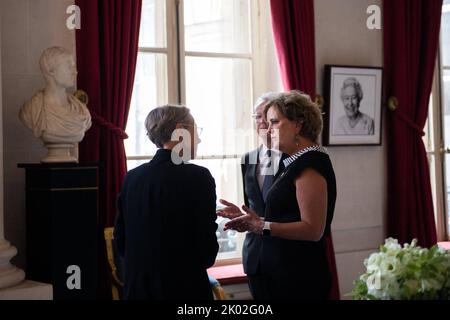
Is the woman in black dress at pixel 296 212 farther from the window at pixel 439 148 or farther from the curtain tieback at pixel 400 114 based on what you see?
the window at pixel 439 148

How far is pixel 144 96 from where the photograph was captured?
200 inches

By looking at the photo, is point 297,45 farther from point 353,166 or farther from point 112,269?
point 112,269

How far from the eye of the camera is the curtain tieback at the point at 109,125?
446 cm

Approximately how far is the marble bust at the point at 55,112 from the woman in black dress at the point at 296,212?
133cm

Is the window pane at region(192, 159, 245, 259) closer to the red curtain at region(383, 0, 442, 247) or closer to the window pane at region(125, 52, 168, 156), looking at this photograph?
the window pane at region(125, 52, 168, 156)

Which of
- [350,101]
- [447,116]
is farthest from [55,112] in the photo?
[447,116]

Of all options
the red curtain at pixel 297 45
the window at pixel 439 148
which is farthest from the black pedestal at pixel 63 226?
the window at pixel 439 148

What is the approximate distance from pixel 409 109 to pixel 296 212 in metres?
3.25

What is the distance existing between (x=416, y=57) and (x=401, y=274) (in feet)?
14.4

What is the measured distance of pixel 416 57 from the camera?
6.00m

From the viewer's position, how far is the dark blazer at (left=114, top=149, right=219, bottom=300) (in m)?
2.71

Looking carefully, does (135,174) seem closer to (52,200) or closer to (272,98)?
(272,98)

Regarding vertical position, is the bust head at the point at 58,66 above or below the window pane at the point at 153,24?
below

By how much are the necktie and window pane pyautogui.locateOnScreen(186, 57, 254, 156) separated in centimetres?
152
